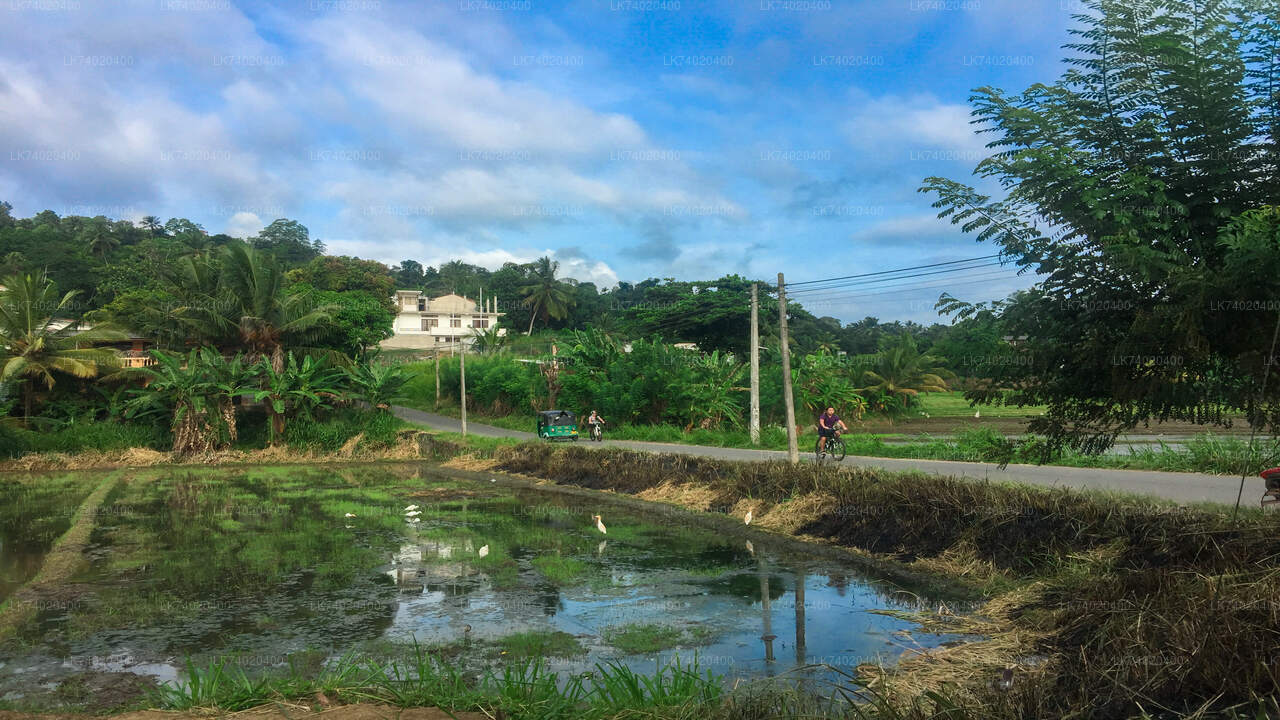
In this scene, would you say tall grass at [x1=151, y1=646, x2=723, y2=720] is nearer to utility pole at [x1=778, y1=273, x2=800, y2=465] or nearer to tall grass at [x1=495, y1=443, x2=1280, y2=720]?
tall grass at [x1=495, y1=443, x2=1280, y2=720]

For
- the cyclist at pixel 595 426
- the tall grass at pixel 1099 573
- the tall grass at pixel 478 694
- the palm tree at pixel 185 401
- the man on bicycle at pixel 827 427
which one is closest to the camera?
the tall grass at pixel 1099 573

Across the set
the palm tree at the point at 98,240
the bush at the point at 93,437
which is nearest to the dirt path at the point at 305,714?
the bush at the point at 93,437

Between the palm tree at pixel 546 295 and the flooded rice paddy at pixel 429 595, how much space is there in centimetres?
4863

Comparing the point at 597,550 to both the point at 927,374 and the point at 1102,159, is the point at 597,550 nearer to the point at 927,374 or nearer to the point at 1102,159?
the point at 1102,159

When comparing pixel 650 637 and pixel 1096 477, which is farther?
pixel 1096 477

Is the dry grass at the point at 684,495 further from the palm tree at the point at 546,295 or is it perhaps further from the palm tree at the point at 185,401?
the palm tree at the point at 546,295

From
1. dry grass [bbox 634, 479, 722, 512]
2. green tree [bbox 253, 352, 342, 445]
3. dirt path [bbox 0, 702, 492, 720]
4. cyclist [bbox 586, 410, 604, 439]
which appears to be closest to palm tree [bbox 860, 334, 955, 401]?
cyclist [bbox 586, 410, 604, 439]

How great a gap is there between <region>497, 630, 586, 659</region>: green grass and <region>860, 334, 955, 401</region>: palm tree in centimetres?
2729

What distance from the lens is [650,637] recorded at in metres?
8.12

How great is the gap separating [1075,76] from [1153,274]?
1.67 meters

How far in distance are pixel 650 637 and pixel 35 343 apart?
26.4 metres

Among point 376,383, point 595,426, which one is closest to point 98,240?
point 376,383

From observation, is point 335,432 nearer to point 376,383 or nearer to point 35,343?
point 376,383

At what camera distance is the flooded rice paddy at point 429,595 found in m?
7.61
